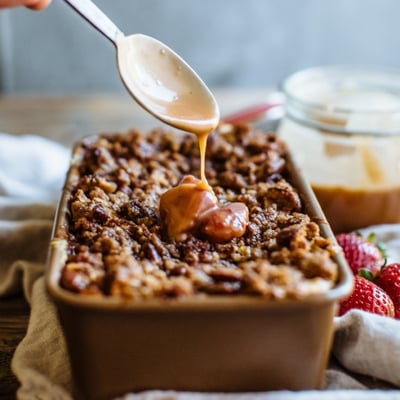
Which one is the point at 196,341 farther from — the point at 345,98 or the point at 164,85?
the point at 345,98

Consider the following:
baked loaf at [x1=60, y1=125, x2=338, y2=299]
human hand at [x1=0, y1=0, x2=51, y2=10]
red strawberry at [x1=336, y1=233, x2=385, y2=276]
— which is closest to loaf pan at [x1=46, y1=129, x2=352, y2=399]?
baked loaf at [x1=60, y1=125, x2=338, y2=299]

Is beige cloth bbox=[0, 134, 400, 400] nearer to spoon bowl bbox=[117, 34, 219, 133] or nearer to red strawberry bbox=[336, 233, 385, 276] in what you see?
red strawberry bbox=[336, 233, 385, 276]

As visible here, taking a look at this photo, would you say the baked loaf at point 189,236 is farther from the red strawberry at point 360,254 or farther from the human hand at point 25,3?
the human hand at point 25,3

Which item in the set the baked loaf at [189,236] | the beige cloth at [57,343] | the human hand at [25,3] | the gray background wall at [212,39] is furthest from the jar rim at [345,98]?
the gray background wall at [212,39]

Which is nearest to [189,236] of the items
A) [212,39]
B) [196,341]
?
[196,341]

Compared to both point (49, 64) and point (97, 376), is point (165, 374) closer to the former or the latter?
point (97, 376)

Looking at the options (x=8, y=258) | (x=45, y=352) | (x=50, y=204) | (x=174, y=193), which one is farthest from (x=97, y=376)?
(x=50, y=204)
